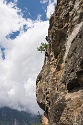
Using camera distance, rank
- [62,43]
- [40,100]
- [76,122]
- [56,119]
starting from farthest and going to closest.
Result: 1. [40,100]
2. [62,43]
3. [56,119]
4. [76,122]

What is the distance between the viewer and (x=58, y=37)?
41781 millimetres

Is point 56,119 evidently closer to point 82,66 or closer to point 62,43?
point 82,66

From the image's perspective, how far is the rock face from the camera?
26562 mm

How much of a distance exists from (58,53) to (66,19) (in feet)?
18.3

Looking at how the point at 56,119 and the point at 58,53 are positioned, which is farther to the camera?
the point at 58,53

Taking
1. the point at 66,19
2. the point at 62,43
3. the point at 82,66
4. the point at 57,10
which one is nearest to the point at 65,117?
the point at 82,66

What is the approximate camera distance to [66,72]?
30.4 m

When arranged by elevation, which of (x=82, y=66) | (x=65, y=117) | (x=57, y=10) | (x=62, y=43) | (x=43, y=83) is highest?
(x=57, y=10)

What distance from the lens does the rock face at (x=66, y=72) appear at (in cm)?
2656

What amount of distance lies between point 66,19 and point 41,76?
12.4m

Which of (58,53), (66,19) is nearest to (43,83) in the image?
(58,53)

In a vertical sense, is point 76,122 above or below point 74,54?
below

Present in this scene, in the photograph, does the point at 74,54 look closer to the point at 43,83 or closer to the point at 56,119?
the point at 56,119

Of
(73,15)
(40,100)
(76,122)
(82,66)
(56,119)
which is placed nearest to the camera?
(76,122)
